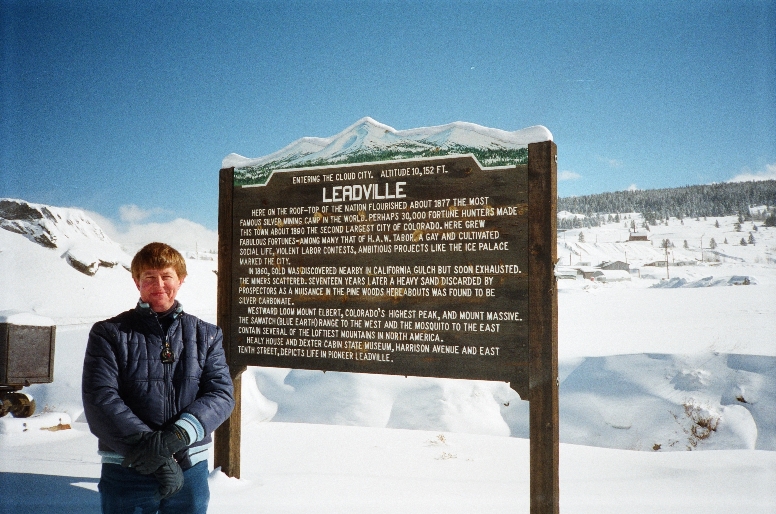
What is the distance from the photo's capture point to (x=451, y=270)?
414 centimetres

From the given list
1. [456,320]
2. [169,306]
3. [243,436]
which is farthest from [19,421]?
[456,320]

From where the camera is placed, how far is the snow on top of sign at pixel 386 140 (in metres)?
4.04

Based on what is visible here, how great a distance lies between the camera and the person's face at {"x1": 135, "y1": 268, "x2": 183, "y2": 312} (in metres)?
2.59

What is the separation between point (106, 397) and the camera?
234cm

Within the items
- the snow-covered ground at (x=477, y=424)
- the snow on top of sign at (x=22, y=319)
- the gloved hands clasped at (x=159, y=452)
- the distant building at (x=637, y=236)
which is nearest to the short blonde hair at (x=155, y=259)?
the gloved hands clasped at (x=159, y=452)

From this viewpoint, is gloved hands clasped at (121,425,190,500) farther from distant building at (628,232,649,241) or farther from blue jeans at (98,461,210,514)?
distant building at (628,232,649,241)

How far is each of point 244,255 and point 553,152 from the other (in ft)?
9.53

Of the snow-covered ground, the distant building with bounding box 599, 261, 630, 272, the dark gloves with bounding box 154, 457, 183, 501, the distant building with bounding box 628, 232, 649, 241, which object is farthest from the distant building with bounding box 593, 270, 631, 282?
the dark gloves with bounding box 154, 457, 183, 501

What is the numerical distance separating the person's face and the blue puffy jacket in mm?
49

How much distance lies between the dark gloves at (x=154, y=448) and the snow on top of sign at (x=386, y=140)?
2.89 m

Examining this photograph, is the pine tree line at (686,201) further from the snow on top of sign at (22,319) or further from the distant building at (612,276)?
the snow on top of sign at (22,319)

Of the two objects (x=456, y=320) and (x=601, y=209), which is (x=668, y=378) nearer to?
(x=456, y=320)

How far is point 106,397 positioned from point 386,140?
2.95m

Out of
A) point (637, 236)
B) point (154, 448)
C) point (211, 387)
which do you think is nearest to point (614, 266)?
point (637, 236)
